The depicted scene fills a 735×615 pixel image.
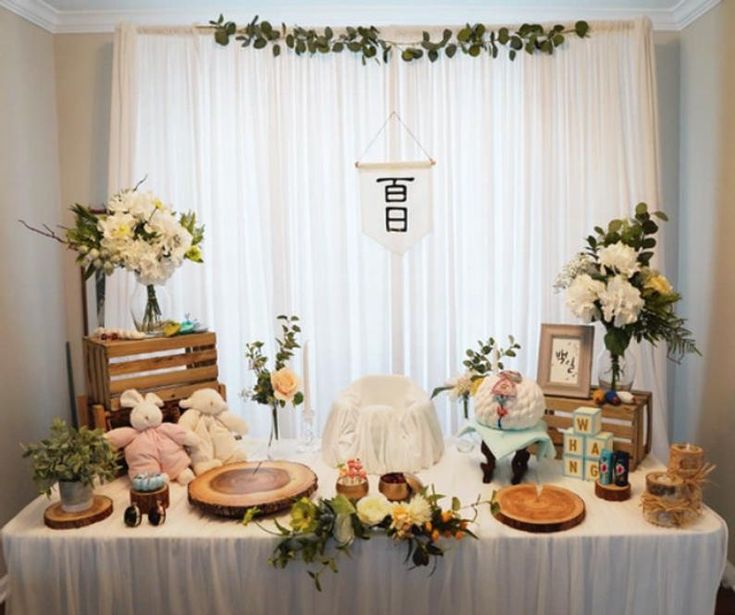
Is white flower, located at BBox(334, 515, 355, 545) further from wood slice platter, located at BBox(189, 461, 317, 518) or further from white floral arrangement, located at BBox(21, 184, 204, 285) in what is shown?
white floral arrangement, located at BBox(21, 184, 204, 285)

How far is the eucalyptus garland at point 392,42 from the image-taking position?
2926 millimetres

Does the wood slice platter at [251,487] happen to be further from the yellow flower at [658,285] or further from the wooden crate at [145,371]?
the yellow flower at [658,285]

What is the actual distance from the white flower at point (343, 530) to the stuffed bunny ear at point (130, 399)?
0.85m

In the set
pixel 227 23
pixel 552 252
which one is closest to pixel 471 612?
pixel 552 252

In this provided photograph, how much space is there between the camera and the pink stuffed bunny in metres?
2.14

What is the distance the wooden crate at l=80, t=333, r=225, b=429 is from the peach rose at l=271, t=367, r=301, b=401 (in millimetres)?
315

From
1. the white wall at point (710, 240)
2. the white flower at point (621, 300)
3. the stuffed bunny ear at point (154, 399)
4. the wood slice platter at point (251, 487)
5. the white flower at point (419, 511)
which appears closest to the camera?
the white flower at point (419, 511)

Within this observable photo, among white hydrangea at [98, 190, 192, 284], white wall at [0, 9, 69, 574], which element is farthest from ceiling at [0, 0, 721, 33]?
white hydrangea at [98, 190, 192, 284]

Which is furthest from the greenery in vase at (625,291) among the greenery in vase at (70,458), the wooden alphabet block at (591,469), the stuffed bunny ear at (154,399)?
the greenery in vase at (70,458)

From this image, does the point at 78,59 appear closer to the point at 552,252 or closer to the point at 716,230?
the point at 552,252

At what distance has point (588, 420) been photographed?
6.98 feet

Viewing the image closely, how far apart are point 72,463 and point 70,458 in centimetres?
2

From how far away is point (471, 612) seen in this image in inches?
73.2

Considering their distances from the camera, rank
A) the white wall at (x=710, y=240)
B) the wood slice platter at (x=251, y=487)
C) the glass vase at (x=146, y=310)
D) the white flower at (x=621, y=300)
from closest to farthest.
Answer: the wood slice platter at (x=251, y=487) < the white flower at (x=621, y=300) < the glass vase at (x=146, y=310) < the white wall at (x=710, y=240)
